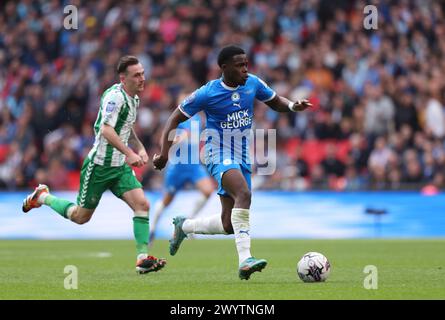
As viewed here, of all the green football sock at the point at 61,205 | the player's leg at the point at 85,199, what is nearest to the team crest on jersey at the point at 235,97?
the player's leg at the point at 85,199

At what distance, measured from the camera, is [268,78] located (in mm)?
23453

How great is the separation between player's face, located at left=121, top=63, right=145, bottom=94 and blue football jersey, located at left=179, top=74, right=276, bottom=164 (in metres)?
0.89

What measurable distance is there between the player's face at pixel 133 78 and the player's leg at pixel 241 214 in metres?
1.71

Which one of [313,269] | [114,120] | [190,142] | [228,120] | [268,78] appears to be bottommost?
[313,269]

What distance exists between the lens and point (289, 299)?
28.0 feet

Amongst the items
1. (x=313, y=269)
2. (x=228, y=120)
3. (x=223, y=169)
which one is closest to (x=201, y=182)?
(x=228, y=120)

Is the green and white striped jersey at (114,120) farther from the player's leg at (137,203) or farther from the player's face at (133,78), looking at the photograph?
the player's leg at (137,203)

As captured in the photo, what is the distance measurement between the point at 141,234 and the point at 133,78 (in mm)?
1802

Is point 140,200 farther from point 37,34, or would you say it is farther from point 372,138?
point 37,34

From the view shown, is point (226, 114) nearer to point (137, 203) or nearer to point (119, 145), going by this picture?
point (119, 145)

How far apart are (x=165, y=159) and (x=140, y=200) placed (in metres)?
1.01

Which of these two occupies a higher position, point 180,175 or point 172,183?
point 180,175

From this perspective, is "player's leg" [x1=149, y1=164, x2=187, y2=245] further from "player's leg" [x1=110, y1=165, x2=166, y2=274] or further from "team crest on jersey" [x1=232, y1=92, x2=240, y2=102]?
"team crest on jersey" [x1=232, y1=92, x2=240, y2=102]

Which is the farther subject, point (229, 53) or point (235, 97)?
point (235, 97)
